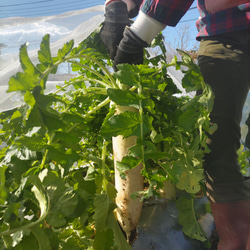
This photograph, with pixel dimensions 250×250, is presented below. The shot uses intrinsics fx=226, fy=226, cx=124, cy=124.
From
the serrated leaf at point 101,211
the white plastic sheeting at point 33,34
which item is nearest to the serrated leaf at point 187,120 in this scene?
the serrated leaf at point 101,211

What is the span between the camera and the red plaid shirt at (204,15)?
0.71m

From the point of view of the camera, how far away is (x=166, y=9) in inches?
27.7

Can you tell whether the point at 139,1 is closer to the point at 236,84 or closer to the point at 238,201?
the point at 236,84

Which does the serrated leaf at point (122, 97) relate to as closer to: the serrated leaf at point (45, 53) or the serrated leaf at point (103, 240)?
the serrated leaf at point (45, 53)

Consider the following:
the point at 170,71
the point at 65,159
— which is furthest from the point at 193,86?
the point at 170,71

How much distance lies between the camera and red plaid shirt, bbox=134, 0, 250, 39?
705 millimetres

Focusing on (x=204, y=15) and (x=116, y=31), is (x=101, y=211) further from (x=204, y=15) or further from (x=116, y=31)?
(x=204, y=15)

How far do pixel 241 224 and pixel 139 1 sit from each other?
1.06 meters

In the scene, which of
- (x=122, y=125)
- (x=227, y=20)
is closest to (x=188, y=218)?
(x=122, y=125)

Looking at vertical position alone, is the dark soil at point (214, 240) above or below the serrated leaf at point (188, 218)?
below

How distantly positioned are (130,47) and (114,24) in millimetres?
185

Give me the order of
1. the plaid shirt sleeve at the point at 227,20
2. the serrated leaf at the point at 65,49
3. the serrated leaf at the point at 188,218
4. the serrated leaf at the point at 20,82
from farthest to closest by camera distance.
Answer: the plaid shirt sleeve at the point at 227,20 < the serrated leaf at the point at 188,218 < the serrated leaf at the point at 65,49 < the serrated leaf at the point at 20,82

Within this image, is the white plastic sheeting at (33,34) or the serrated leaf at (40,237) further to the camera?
the white plastic sheeting at (33,34)

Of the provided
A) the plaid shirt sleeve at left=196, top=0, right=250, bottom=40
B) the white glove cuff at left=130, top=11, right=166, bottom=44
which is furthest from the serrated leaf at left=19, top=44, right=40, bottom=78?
the plaid shirt sleeve at left=196, top=0, right=250, bottom=40
